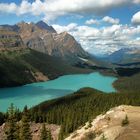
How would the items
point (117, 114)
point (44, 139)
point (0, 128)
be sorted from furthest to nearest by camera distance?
point (0, 128), point (117, 114), point (44, 139)

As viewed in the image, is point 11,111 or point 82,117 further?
point 82,117

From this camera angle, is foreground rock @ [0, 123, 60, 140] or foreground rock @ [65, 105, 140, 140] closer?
foreground rock @ [65, 105, 140, 140]

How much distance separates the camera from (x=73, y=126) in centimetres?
16250

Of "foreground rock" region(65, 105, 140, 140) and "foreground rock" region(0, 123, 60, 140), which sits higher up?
"foreground rock" region(65, 105, 140, 140)

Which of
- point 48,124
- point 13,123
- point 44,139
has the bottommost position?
point 48,124

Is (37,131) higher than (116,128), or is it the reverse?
(116,128)

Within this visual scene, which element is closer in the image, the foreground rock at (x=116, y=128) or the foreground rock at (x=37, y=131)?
the foreground rock at (x=116, y=128)

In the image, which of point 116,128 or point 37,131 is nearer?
point 116,128

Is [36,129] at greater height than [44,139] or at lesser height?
lesser

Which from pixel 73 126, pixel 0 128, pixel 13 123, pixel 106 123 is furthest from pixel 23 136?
pixel 0 128

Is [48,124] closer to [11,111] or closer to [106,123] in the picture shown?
[106,123]

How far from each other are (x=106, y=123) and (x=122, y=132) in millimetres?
25103

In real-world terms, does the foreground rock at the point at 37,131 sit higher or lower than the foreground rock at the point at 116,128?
lower

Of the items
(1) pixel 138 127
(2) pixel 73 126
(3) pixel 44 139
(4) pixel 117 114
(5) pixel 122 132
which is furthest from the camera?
(2) pixel 73 126
